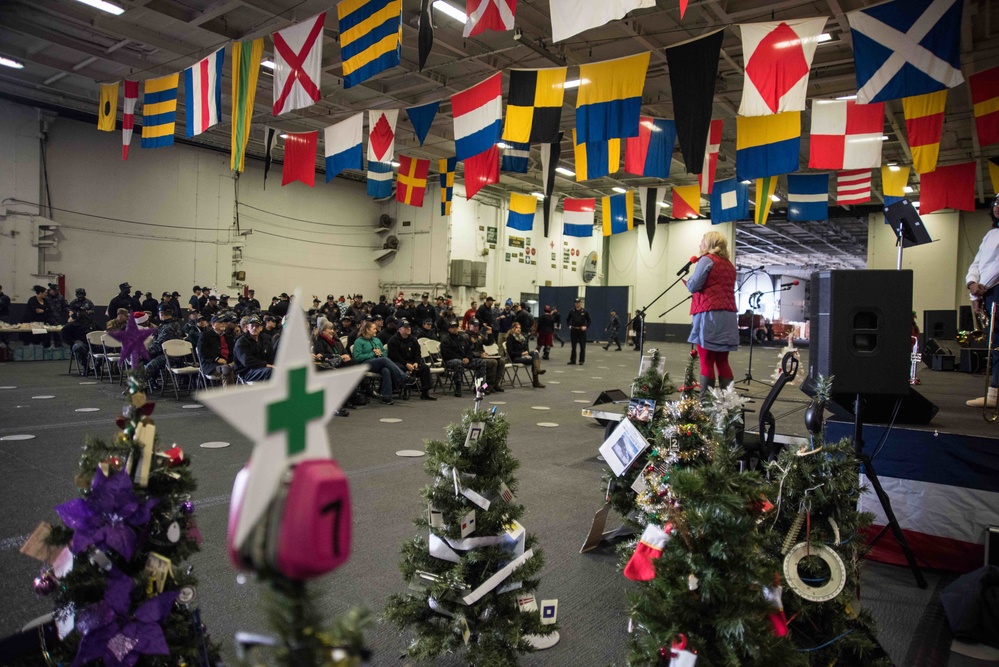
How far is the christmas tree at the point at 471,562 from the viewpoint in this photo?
1958 millimetres

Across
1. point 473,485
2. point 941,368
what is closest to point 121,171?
point 473,485

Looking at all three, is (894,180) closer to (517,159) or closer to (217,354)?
(517,159)

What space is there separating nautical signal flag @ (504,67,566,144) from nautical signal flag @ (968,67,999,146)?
4.73m

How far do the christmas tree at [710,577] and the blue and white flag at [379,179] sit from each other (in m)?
10.1

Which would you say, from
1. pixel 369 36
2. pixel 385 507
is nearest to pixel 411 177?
pixel 369 36

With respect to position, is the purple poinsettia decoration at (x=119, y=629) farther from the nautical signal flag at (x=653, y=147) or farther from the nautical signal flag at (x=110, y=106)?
the nautical signal flag at (x=110, y=106)

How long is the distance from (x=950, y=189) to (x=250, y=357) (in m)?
12.3

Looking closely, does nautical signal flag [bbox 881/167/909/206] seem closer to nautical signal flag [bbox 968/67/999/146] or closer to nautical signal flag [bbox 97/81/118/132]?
nautical signal flag [bbox 968/67/999/146]

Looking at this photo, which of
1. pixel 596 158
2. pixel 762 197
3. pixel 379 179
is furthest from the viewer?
pixel 762 197

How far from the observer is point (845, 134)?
26.0ft

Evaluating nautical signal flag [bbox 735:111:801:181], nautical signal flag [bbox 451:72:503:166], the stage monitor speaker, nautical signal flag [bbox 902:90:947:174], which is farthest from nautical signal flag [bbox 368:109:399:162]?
the stage monitor speaker

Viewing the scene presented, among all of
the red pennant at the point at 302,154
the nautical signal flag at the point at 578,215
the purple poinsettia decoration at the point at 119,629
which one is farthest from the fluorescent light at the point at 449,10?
the purple poinsettia decoration at the point at 119,629

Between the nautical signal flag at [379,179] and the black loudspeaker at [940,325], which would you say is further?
the black loudspeaker at [940,325]

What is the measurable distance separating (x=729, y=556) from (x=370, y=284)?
1998cm
